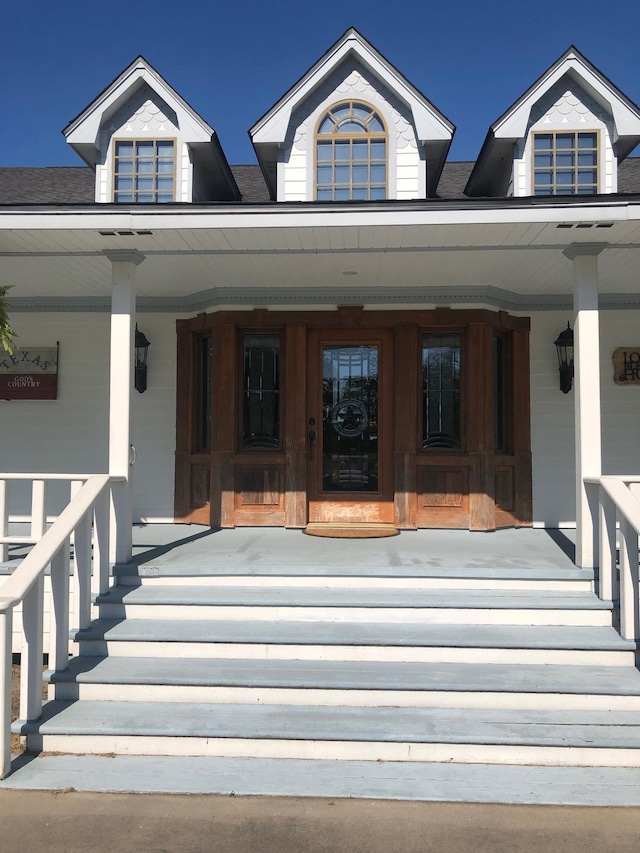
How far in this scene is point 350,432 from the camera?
20.3 ft

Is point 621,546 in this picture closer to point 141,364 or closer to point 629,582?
point 629,582

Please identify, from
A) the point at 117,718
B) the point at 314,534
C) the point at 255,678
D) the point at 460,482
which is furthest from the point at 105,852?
the point at 460,482

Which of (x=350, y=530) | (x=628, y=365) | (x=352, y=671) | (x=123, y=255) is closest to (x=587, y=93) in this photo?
(x=628, y=365)

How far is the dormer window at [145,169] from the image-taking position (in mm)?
6035

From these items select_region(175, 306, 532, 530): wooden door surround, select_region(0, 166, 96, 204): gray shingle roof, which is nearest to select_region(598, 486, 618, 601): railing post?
select_region(175, 306, 532, 530): wooden door surround

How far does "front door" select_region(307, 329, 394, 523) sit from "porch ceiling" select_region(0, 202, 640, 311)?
534mm

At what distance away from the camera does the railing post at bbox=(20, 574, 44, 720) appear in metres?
3.11

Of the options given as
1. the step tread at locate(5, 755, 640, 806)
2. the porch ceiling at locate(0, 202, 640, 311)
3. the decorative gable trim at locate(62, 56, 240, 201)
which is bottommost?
the step tread at locate(5, 755, 640, 806)

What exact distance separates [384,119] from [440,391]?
2628 mm

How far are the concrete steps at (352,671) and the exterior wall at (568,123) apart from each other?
3.77 metres

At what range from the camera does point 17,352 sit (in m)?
6.61

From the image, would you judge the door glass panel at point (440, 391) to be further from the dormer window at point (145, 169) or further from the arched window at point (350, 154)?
the dormer window at point (145, 169)

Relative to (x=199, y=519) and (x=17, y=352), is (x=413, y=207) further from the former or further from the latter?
(x=17, y=352)

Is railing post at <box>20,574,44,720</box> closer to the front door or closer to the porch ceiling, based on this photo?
the porch ceiling
